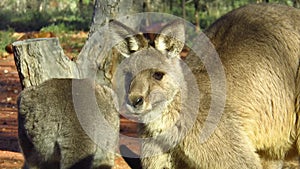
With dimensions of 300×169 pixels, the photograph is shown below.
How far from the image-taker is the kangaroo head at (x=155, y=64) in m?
4.24

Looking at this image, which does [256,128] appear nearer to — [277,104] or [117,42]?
[277,104]

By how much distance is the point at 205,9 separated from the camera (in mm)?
24734

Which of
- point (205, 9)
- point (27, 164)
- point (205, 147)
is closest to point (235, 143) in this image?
point (205, 147)

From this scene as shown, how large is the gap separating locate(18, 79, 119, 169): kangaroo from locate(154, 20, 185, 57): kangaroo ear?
1.01m

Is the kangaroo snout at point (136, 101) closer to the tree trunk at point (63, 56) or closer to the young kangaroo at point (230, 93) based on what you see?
the young kangaroo at point (230, 93)

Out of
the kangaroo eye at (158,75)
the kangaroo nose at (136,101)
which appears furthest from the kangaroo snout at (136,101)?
the kangaroo eye at (158,75)

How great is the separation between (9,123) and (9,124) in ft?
0.19

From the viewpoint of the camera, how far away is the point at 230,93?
4672mm

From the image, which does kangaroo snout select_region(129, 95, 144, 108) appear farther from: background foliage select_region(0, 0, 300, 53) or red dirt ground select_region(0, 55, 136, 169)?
background foliage select_region(0, 0, 300, 53)

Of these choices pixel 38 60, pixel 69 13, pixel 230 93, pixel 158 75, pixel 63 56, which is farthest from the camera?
pixel 69 13

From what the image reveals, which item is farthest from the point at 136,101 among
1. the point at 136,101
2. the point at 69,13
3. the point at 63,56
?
the point at 69,13

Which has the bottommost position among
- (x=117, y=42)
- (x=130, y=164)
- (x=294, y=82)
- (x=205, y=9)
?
(x=205, y=9)

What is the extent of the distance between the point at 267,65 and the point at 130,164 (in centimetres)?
193

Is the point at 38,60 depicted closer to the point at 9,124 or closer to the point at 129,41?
the point at 129,41
